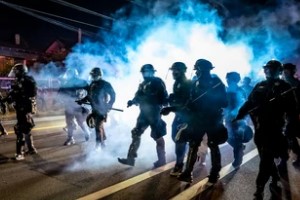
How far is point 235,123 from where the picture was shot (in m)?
6.67

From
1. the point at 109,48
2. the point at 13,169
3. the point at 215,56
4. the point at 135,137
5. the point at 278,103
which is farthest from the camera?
the point at 109,48

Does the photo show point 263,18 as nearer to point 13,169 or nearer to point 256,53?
point 256,53

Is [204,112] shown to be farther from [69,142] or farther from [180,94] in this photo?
[69,142]

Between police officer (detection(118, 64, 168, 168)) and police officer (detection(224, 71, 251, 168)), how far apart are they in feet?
4.53

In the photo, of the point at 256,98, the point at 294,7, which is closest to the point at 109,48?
the point at 294,7

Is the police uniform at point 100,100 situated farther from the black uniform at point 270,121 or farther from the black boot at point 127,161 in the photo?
the black uniform at point 270,121

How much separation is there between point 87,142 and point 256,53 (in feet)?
42.2

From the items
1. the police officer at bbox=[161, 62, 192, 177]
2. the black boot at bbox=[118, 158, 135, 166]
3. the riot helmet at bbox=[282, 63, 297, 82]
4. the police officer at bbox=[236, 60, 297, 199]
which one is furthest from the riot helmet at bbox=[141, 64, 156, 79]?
the riot helmet at bbox=[282, 63, 297, 82]

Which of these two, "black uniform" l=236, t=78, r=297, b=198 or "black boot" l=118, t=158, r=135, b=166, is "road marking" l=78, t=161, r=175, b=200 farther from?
"black uniform" l=236, t=78, r=297, b=198

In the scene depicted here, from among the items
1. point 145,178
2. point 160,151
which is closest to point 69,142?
point 160,151

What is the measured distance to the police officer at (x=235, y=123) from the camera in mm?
6539

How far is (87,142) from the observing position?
331 inches

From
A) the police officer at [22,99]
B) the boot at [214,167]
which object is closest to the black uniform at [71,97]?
the police officer at [22,99]

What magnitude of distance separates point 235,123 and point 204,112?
1.62 metres
